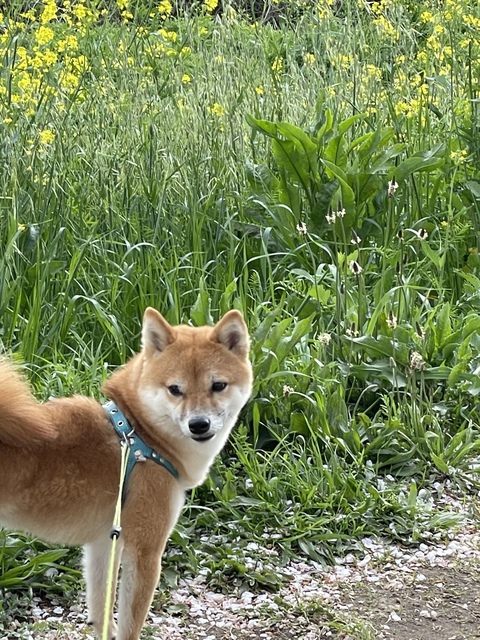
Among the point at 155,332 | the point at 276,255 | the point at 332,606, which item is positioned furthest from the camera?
the point at 276,255

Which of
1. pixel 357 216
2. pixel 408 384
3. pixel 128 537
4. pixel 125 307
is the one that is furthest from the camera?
pixel 357 216

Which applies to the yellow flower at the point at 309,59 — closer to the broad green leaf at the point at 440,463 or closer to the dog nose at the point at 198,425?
the broad green leaf at the point at 440,463

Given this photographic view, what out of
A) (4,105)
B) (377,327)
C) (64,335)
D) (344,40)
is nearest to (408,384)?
(377,327)

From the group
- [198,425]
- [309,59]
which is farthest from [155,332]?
[309,59]

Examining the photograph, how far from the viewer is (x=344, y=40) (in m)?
6.66

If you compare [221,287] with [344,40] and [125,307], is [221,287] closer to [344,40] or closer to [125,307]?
[125,307]

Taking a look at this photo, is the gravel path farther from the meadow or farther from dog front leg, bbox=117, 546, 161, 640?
dog front leg, bbox=117, 546, 161, 640

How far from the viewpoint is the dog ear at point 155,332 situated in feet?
11.1

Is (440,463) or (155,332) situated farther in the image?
(440,463)

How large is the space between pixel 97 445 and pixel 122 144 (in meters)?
3.03

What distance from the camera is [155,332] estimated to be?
338 cm

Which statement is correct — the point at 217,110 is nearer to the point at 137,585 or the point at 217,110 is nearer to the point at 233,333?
the point at 233,333

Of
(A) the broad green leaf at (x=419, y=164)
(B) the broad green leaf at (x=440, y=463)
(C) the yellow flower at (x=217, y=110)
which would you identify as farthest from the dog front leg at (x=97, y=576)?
(C) the yellow flower at (x=217, y=110)

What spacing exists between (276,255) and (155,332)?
2.39 meters
